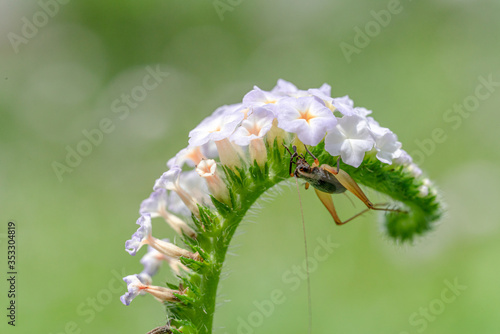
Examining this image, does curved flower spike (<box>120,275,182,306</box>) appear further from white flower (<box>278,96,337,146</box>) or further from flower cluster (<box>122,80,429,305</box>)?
white flower (<box>278,96,337,146</box>)

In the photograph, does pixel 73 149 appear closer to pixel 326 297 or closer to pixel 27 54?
pixel 27 54

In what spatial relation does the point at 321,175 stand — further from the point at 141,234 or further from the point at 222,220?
the point at 141,234

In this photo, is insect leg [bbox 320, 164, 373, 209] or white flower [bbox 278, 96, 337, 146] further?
insect leg [bbox 320, 164, 373, 209]

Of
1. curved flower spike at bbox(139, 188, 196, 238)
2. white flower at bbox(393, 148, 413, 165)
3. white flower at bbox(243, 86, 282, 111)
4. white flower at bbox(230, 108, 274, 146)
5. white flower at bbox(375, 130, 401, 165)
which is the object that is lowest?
white flower at bbox(393, 148, 413, 165)

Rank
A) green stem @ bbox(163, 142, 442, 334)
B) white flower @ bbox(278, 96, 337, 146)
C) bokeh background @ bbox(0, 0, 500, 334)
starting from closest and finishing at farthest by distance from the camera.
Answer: white flower @ bbox(278, 96, 337, 146), green stem @ bbox(163, 142, 442, 334), bokeh background @ bbox(0, 0, 500, 334)

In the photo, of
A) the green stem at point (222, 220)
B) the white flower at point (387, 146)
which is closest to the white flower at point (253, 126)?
the green stem at point (222, 220)

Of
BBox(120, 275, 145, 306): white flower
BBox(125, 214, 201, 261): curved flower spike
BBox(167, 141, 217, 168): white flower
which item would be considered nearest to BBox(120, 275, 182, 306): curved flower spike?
BBox(120, 275, 145, 306): white flower

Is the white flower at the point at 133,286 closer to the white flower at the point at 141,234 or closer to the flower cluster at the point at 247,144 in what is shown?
the flower cluster at the point at 247,144
